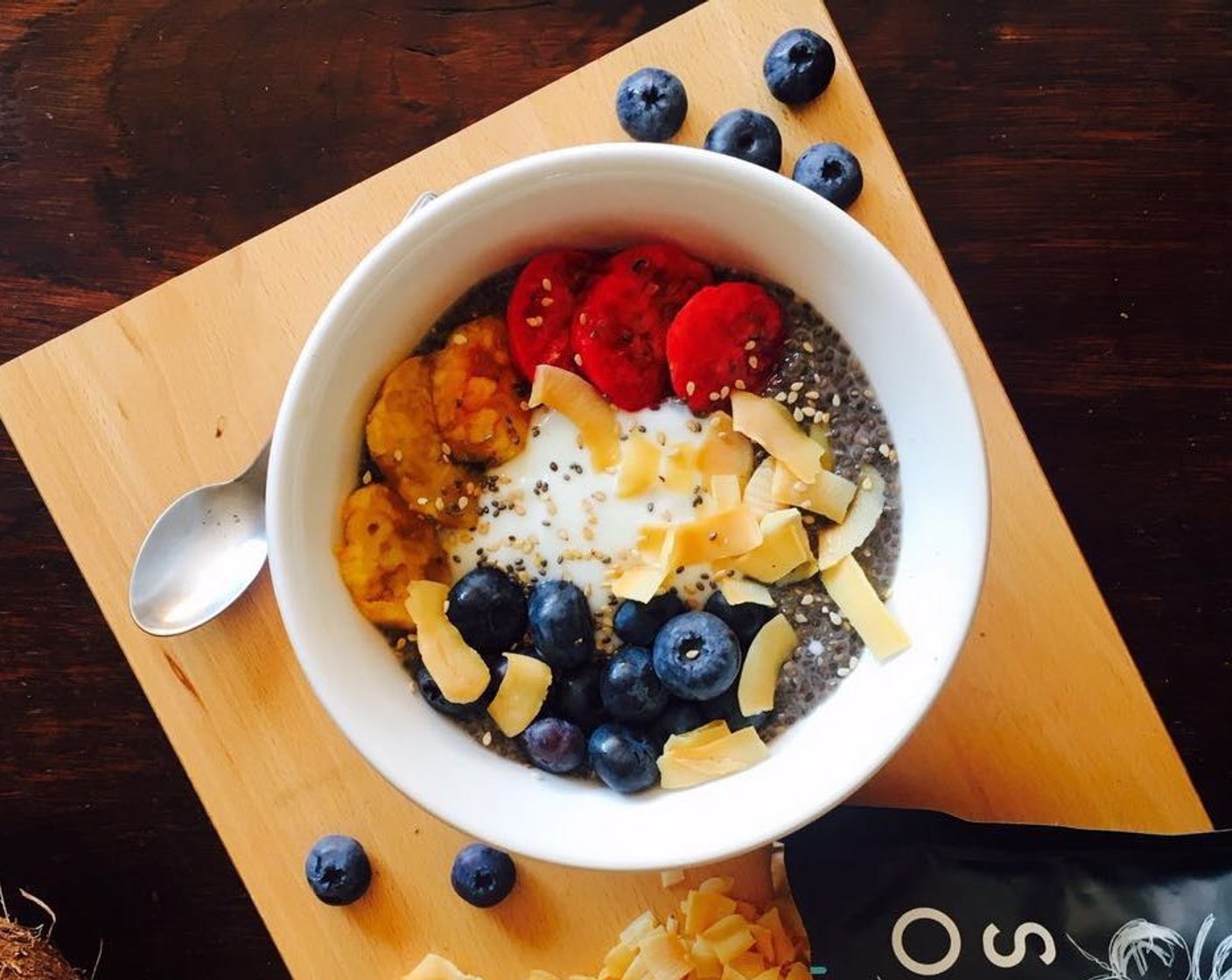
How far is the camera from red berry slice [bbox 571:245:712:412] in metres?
0.97

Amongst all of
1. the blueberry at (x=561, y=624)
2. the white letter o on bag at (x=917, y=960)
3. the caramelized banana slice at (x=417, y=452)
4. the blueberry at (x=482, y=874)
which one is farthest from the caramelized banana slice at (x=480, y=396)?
the white letter o on bag at (x=917, y=960)

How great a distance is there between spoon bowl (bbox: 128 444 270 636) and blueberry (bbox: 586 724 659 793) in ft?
1.14

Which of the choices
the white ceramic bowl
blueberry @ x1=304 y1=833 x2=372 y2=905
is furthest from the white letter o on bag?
blueberry @ x1=304 y1=833 x2=372 y2=905

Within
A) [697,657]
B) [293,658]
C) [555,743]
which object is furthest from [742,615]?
[293,658]

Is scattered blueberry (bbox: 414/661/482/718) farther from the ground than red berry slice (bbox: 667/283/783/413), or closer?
closer

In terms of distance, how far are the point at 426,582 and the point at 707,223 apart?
14.1 inches

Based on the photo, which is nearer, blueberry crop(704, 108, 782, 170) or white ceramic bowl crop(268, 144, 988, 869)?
white ceramic bowl crop(268, 144, 988, 869)

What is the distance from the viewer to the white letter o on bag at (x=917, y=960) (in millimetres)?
1021

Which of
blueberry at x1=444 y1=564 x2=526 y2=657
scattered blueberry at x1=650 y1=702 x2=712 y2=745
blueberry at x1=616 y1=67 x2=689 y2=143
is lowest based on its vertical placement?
scattered blueberry at x1=650 y1=702 x2=712 y2=745

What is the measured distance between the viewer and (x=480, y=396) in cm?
97

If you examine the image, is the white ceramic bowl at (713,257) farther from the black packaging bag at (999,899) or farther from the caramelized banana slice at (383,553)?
the black packaging bag at (999,899)

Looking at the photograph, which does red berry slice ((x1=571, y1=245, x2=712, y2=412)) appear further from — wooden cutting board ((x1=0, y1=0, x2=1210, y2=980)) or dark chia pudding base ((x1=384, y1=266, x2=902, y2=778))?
wooden cutting board ((x1=0, y1=0, x2=1210, y2=980))

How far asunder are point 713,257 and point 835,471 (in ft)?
0.65

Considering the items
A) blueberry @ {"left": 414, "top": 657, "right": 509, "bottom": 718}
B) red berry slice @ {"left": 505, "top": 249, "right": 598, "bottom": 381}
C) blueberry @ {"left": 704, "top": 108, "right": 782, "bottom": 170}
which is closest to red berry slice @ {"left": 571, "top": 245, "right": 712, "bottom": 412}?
red berry slice @ {"left": 505, "top": 249, "right": 598, "bottom": 381}
